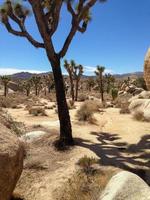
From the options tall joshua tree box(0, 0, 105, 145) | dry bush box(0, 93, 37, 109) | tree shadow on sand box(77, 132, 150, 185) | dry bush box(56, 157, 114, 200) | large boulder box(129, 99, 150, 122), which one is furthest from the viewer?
dry bush box(0, 93, 37, 109)

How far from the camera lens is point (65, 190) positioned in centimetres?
690

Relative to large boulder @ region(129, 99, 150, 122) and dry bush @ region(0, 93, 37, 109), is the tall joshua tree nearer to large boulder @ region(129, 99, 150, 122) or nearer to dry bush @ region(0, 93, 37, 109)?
large boulder @ region(129, 99, 150, 122)

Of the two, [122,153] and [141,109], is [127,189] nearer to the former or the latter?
[122,153]

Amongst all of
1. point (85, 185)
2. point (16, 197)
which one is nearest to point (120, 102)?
point (85, 185)

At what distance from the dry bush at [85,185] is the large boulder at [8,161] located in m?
1.57

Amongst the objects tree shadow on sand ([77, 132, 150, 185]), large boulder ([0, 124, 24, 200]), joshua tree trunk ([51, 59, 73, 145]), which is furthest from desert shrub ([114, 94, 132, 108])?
large boulder ([0, 124, 24, 200])

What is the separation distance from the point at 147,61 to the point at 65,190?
5431 mm

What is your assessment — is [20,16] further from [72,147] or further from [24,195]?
[24,195]

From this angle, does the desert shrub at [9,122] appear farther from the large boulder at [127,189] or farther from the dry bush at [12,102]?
the dry bush at [12,102]

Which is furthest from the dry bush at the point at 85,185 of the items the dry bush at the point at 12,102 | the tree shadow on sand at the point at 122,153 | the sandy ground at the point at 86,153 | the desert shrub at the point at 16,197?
the dry bush at the point at 12,102

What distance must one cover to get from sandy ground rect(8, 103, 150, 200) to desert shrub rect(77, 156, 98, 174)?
0.22 metres

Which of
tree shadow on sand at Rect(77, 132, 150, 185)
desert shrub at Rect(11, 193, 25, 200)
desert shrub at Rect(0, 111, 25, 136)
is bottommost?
desert shrub at Rect(11, 193, 25, 200)

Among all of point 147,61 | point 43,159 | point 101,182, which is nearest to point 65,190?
point 101,182

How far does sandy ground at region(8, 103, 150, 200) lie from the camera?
7.34m
